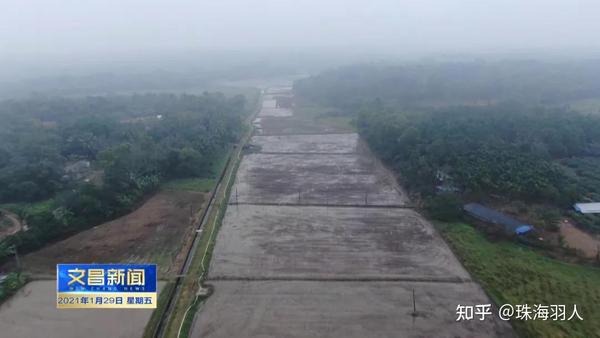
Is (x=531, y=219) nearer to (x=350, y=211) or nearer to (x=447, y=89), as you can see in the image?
(x=350, y=211)

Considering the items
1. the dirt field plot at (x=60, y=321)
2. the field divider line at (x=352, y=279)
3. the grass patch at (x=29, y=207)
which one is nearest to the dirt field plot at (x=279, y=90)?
the grass patch at (x=29, y=207)

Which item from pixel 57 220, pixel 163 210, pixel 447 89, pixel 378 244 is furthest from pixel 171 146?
pixel 447 89

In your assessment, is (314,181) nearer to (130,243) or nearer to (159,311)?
(130,243)

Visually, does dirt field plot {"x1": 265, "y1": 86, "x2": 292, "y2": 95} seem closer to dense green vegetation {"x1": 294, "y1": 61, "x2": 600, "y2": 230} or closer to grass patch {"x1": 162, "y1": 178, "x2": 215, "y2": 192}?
dense green vegetation {"x1": 294, "y1": 61, "x2": 600, "y2": 230}

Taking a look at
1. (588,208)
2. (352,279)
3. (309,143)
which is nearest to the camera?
(352,279)

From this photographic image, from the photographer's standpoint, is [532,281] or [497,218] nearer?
[532,281]

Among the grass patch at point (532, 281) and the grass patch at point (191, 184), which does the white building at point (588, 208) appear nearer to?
the grass patch at point (532, 281)

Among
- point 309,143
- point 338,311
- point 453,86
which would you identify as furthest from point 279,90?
point 338,311
